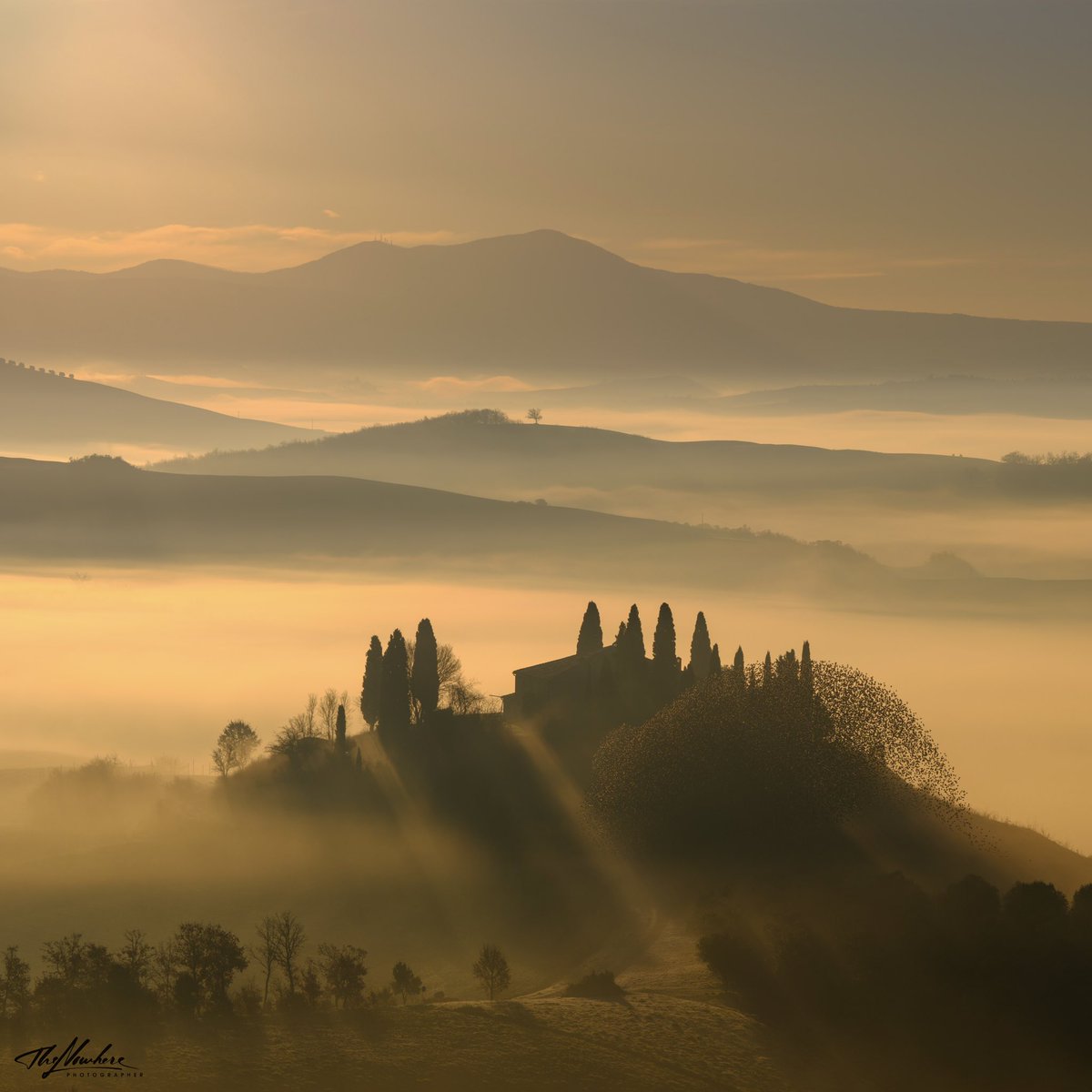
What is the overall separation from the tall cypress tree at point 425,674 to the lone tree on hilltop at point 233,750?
2074 centimetres

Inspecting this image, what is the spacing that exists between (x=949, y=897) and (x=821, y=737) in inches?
1042

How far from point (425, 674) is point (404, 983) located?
47.1m

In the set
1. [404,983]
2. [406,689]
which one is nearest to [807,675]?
[406,689]

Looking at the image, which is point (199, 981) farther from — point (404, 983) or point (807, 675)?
point (807, 675)

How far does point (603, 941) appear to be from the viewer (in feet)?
318

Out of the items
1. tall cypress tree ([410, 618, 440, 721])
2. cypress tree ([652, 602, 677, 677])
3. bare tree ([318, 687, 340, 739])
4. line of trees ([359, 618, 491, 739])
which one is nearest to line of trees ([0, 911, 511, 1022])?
line of trees ([359, 618, 491, 739])

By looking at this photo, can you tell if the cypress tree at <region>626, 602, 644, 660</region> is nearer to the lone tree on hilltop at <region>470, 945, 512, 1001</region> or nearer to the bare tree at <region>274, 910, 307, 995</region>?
the bare tree at <region>274, 910, 307, 995</region>

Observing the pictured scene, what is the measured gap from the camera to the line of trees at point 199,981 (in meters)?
78.1

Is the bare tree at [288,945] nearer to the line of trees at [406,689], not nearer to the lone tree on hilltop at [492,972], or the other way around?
the lone tree on hilltop at [492,972]

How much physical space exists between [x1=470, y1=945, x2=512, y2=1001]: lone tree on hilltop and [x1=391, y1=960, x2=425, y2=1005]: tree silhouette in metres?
3.97

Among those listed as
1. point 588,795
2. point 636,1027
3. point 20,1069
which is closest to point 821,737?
point 588,795

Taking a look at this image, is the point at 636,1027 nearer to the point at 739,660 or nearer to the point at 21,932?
the point at 21,932

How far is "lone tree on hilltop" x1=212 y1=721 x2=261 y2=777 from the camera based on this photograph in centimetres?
13888

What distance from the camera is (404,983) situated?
281ft
